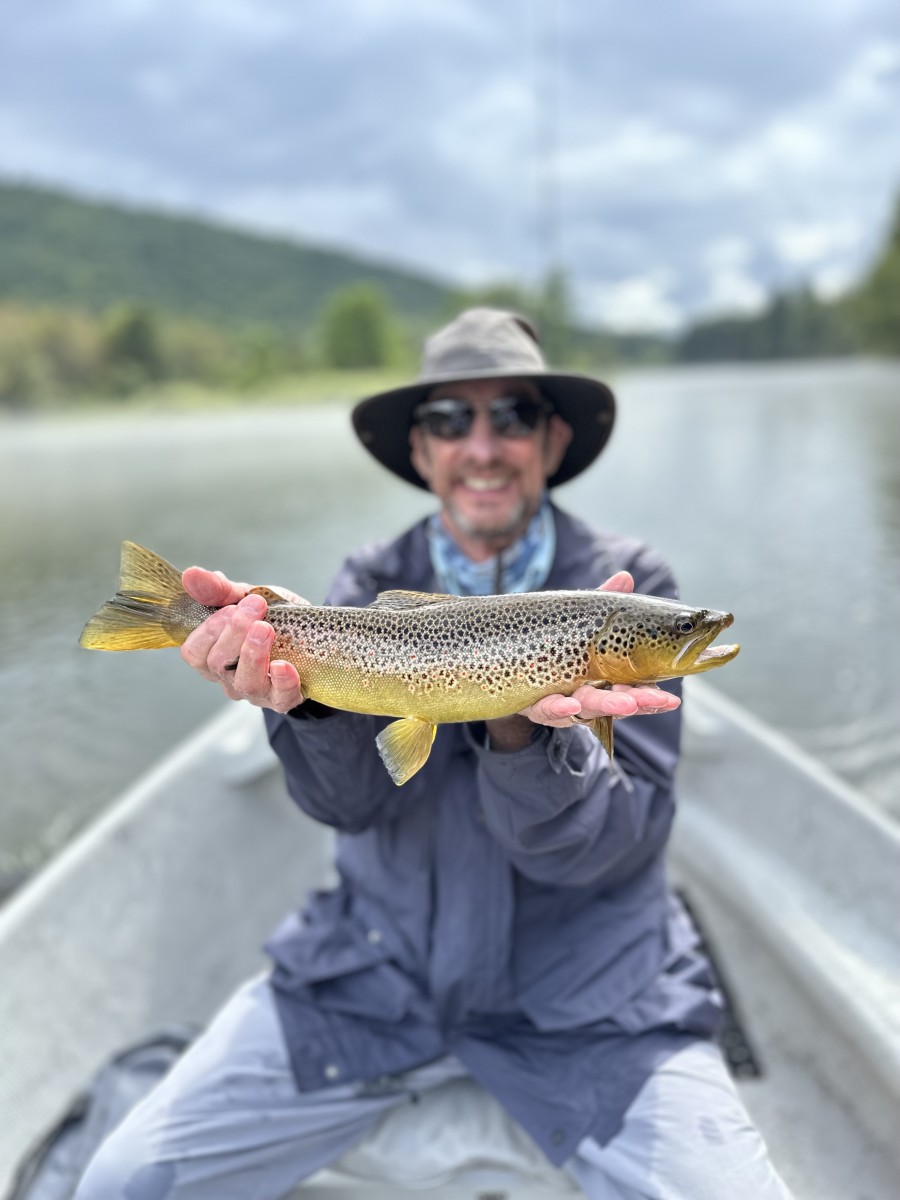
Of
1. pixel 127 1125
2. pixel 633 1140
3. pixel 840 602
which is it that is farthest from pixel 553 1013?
pixel 840 602

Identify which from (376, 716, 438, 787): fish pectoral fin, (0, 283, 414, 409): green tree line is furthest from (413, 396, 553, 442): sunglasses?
(0, 283, 414, 409): green tree line

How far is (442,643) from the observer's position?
236 centimetres

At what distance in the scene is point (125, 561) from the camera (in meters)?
2.49

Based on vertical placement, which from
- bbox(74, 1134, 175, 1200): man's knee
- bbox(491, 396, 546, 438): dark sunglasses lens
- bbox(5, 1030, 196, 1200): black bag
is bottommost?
bbox(5, 1030, 196, 1200): black bag

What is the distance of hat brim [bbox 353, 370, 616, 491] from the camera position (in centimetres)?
351

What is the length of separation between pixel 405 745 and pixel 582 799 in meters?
0.57

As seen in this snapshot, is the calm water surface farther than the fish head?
Yes

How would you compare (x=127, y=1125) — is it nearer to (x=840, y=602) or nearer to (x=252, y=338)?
(x=840, y=602)

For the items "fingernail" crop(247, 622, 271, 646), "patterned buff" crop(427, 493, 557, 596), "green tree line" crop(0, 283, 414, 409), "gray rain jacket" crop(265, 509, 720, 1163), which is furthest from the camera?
"green tree line" crop(0, 283, 414, 409)

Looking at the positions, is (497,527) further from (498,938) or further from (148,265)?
(148,265)

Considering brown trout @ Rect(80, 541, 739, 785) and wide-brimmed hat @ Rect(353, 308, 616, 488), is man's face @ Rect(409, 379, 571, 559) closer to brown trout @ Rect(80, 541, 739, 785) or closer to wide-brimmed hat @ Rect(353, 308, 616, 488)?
wide-brimmed hat @ Rect(353, 308, 616, 488)

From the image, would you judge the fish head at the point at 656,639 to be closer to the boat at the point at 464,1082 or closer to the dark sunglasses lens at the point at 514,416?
the dark sunglasses lens at the point at 514,416

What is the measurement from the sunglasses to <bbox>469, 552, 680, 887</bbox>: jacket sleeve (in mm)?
1320

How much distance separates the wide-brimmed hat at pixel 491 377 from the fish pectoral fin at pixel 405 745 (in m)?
1.58
